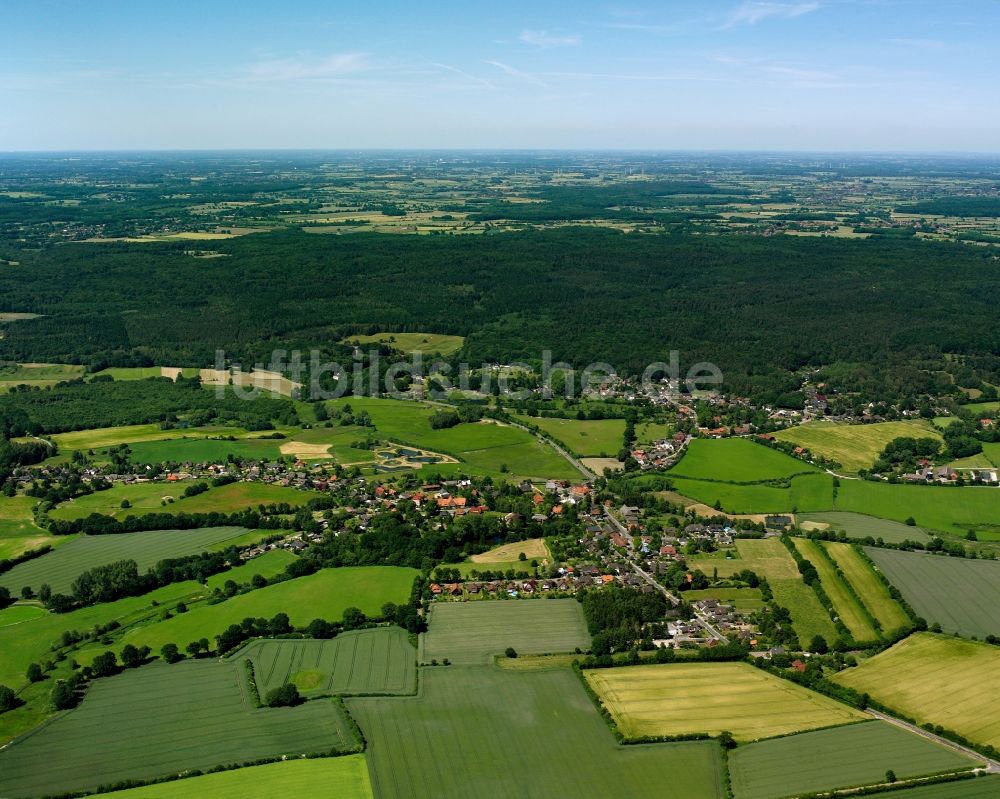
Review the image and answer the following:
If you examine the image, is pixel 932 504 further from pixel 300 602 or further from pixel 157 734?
pixel 157 734

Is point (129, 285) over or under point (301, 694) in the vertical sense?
over

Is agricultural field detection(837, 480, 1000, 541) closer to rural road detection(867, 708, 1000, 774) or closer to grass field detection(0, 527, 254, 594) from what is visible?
rural road detection(867, 708, 1000, 774)

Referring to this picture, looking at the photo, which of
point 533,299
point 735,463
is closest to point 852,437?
point 735,463

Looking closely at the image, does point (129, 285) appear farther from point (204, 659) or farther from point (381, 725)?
point (381, 725)

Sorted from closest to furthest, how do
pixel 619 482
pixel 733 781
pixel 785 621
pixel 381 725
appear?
pixel 733 781, pixel 381 725, pixel 785 621, pixel 619 482

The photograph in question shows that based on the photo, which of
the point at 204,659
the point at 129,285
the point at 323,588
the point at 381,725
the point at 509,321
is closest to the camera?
the point at 381,725

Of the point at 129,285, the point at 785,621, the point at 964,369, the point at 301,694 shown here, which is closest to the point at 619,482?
the point at 785,621
